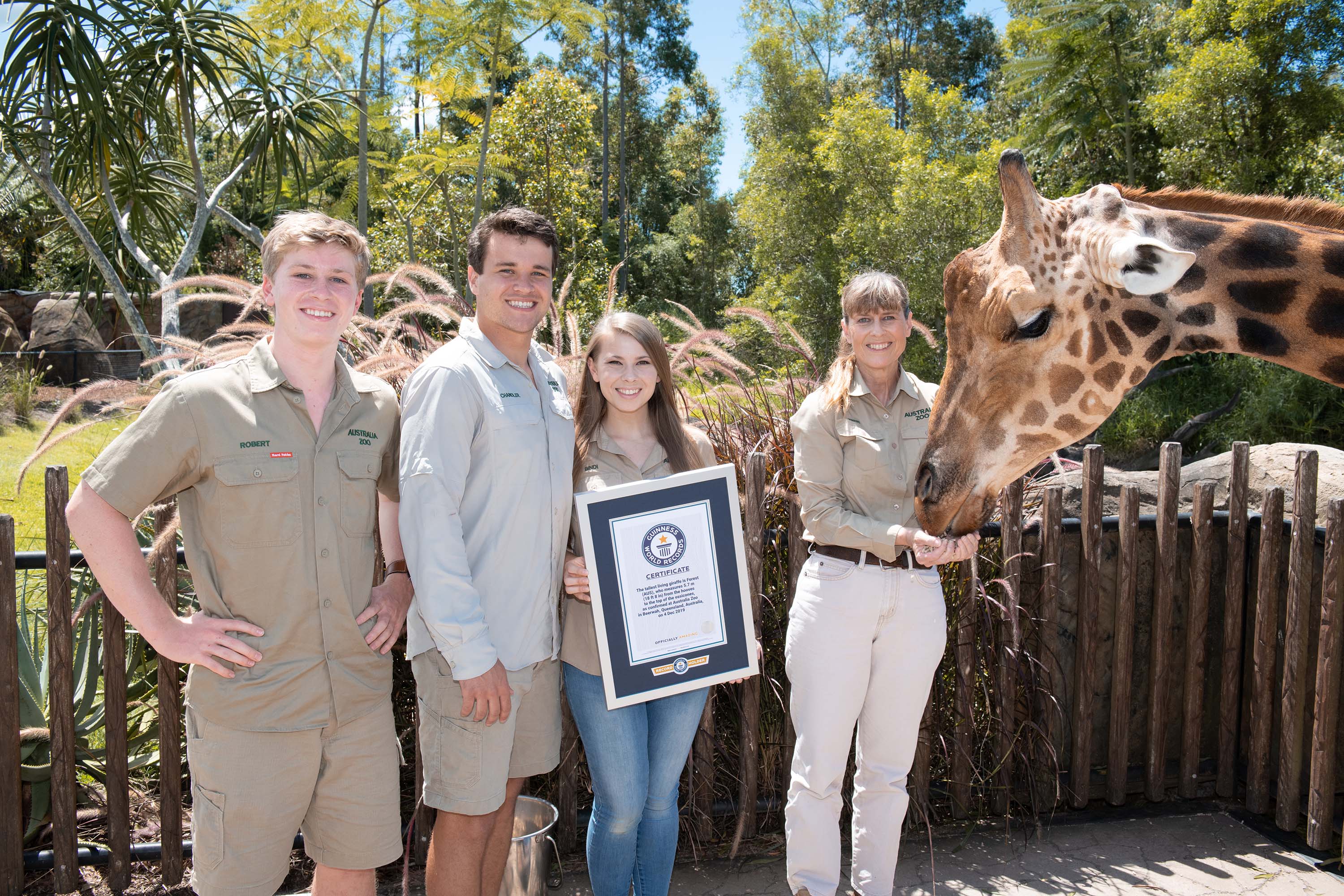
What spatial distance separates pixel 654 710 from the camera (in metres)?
2.88

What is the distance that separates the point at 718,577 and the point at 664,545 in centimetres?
23

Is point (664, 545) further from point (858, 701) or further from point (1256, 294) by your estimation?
point (1256, 294)

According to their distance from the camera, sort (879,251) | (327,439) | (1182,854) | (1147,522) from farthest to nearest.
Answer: (879,251), (1147,522), (1182,854), (327,439)

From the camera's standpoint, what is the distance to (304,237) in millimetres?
2406

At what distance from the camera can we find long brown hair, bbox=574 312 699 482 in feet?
9.59

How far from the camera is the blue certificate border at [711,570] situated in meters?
2.73

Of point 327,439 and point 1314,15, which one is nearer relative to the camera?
point 327,439

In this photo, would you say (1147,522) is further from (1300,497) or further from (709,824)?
(709,824)

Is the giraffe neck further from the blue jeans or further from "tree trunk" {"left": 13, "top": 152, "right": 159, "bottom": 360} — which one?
"tree trunk" {"left": 13, "top": 152, "right": 159, "bottom": 360}

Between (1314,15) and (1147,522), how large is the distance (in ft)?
43.0

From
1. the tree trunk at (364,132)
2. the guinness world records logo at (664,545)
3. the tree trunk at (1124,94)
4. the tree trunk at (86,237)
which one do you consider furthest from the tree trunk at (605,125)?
the guinness world records logo at (664,545)

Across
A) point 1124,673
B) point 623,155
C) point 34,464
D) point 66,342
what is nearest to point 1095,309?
point 1124,673

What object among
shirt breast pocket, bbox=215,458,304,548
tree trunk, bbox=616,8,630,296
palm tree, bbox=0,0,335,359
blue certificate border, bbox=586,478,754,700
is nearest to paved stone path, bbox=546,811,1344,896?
blue certificate border, bbox=586,478,754,700

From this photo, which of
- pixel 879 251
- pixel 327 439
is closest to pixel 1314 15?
pixel 879 251
